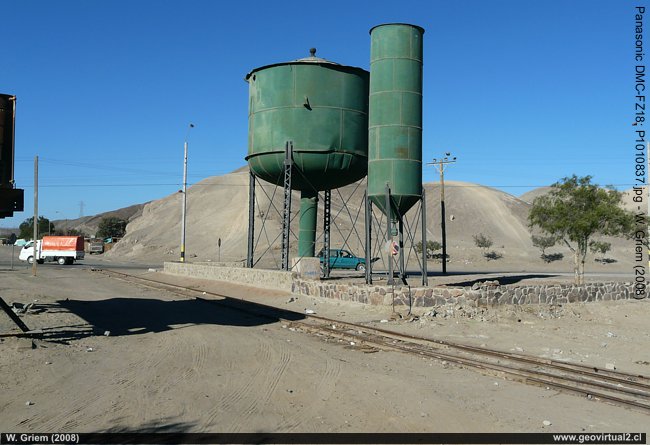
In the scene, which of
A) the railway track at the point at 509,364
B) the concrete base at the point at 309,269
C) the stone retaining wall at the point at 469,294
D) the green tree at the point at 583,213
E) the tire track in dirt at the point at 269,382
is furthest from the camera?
the green tree at the point at 583,213

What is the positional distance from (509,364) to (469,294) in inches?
273

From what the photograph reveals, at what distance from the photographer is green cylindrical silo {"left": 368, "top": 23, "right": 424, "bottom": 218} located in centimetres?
2169

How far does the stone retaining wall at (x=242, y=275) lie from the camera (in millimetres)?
23766

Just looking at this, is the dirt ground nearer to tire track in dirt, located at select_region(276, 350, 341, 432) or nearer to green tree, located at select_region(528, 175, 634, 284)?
tire track in dirt, located at select_region(276, 350, 341, 432)

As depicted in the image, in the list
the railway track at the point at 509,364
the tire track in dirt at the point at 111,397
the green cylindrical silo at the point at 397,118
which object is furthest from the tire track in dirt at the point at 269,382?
the green cylindrical silo at the point at 397,118

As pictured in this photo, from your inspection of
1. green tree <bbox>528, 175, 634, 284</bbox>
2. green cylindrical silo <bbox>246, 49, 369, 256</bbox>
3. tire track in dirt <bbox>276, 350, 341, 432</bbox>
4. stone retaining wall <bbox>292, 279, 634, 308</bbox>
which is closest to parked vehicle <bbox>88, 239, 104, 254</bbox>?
green cylindrical silo <bbox>246, 49, 369, 256</bbox>

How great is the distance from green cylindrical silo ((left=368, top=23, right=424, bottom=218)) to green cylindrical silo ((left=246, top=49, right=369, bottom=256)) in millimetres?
3259

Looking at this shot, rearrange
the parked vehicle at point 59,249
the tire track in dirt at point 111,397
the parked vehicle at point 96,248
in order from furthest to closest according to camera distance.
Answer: the parked vehicle at point 96,248 → the parked vehicle at point 59,249 → the tire track in dirt at point 111,397

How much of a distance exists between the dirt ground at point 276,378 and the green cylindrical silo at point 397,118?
20.1ft

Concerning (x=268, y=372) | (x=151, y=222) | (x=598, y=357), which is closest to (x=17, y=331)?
(x=268, y=372)

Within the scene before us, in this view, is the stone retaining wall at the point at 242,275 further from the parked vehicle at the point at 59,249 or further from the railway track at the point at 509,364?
the parked vehicle at the point at 59,249

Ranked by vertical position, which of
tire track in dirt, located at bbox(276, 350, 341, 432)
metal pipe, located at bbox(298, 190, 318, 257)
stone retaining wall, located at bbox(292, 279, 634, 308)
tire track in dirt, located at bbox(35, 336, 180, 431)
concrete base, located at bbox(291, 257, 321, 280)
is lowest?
tire track in dirt, located at bbox(276, 350, 341, 432)

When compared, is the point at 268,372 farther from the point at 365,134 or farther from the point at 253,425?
the point at 365,134

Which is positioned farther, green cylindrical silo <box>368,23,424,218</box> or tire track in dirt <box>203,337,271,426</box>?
green cylindrical silo <box>368,23,424,218</box>
